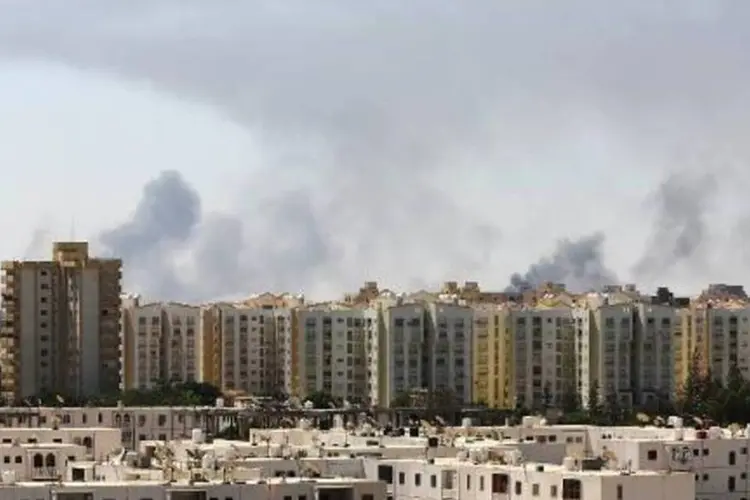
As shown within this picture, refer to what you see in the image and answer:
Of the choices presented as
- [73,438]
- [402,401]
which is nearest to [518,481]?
[73,438]

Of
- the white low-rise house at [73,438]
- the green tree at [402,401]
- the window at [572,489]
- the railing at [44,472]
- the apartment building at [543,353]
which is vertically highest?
the apartment building at [543,353]

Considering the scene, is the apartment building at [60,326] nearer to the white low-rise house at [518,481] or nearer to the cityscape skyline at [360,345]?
the cityscape skyline at [360,345]

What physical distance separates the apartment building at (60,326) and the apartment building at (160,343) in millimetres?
4956

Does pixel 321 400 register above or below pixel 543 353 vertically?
below

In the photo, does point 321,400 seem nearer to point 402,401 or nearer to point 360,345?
point 402,401

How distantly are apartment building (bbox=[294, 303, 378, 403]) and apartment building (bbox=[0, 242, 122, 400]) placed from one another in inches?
262

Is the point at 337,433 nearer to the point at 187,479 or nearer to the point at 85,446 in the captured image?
the point at 85,446

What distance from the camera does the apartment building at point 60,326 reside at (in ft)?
255

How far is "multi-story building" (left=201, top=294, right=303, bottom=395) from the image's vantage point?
8419 centimetres

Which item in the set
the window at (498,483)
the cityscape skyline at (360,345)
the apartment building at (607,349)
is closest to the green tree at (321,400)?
the cityscape skyline at (360,345)

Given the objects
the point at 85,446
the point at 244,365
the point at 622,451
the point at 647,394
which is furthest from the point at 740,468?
the point at 244,365

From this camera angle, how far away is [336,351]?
81.2m

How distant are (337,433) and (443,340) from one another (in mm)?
37669

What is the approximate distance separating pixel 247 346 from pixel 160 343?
2.96 meters
